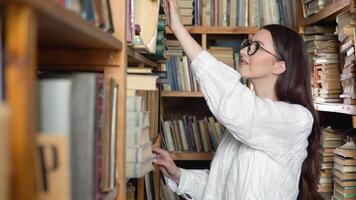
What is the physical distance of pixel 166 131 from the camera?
2.54 meters

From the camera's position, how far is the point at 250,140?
135cm

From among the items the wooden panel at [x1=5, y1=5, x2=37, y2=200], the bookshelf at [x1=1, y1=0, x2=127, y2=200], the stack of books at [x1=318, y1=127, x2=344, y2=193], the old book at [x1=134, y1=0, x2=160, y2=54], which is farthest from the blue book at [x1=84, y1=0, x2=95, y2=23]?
the stack of books at [x1=318, y1=127, x2=344, y2=193]

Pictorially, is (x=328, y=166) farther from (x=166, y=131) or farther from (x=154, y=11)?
(x=154, y=11)

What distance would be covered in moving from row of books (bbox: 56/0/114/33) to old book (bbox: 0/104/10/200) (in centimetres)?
18

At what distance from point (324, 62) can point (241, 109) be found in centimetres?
107

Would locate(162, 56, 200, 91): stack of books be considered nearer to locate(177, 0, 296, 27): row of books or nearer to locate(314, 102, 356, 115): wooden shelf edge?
locate(177, 0, 296, 27): row of books

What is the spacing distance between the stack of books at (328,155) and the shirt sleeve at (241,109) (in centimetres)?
90

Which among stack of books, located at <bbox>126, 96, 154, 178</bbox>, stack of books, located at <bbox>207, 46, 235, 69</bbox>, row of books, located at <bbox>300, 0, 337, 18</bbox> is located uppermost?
row of books, located at <bbox>300, 0, 337, 18</bbox>

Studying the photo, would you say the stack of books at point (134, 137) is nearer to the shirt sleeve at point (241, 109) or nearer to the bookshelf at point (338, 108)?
the shirt sleeve at point (241, 109)

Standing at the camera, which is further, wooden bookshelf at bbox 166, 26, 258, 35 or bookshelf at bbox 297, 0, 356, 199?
wooden bookshelf at bbox 166, 26, 258, 35

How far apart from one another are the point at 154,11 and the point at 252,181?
0.61 meters

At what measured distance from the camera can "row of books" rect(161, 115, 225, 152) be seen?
253 centimetres

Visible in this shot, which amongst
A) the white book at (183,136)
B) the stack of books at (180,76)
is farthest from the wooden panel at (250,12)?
the white book at (183,136)

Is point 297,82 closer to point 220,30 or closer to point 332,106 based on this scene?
point 332,106
